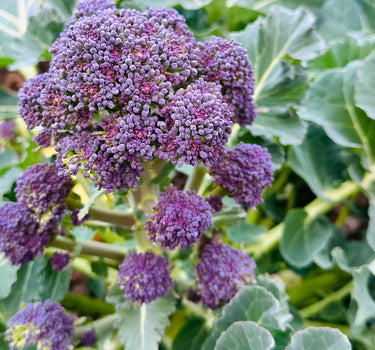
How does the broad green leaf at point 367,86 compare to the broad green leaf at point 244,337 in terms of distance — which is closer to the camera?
the broad green leaf at point 244,337

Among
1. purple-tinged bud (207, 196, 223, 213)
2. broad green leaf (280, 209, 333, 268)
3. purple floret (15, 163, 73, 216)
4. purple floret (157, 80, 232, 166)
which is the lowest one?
broad green leaf (280, 209, 333, 268)

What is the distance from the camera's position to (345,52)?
3.18 feet

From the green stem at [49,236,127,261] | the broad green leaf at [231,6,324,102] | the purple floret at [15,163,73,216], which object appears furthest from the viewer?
the broad green leaf at [231,6,324,102]

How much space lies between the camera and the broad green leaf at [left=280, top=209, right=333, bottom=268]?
0.91 meters

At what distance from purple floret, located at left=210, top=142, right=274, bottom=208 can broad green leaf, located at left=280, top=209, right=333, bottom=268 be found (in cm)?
34

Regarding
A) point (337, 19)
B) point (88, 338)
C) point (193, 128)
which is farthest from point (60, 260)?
point (337, 19)

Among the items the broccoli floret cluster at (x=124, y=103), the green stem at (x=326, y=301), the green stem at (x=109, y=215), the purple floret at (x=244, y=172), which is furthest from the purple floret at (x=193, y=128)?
the green stem at (x=326, y=301)

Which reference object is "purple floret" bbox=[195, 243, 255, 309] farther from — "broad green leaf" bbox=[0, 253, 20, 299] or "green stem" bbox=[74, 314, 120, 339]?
"broad green leaf" bbox=[0, 253, 20, 299]

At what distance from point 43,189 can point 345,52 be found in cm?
81

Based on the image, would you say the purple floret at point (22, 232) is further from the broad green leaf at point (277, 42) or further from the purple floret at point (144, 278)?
the broad green leaf at point (277, 42)

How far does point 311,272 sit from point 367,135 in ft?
1.35

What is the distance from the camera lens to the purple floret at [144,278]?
0.62 m

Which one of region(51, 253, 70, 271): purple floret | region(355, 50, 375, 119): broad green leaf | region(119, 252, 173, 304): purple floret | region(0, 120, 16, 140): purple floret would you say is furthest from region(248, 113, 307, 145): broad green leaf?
region(0, 120, 16, 140): purple floret

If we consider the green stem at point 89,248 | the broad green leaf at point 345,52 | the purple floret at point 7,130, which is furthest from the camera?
the purple floret at point 7,130
